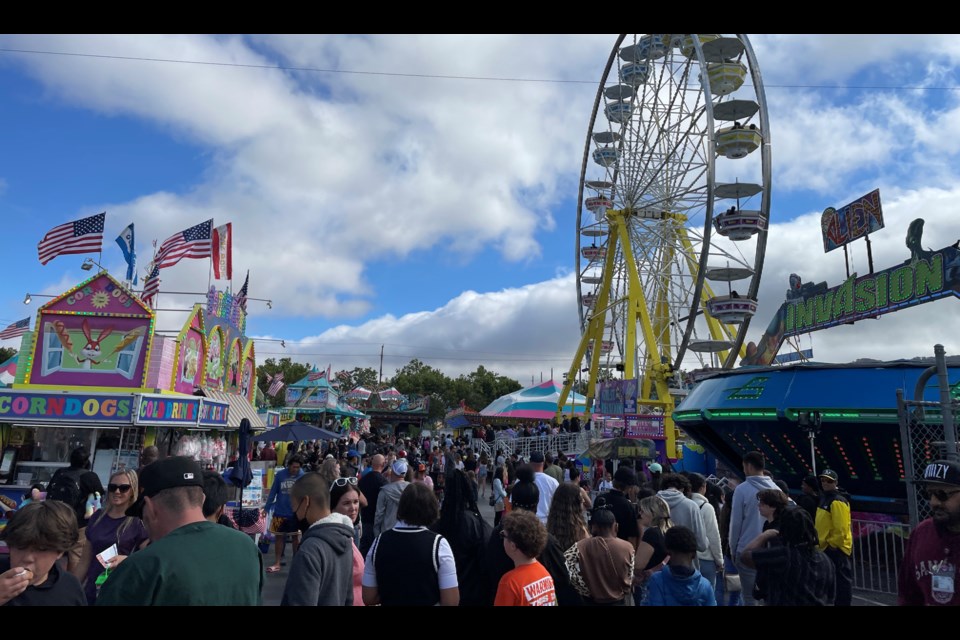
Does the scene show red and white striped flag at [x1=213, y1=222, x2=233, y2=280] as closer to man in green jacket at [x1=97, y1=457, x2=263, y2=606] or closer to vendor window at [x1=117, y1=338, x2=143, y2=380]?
vendor window at [x1=117, y1=338, x2=143, y2=380]

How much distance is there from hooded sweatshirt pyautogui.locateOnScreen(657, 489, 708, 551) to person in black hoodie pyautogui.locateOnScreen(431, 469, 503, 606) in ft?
6.68

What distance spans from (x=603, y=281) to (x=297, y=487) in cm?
2695

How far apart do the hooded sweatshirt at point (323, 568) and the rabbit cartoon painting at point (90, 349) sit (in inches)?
513

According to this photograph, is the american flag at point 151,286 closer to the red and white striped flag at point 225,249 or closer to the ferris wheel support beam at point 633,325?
the red and white striped flag at point 225,249

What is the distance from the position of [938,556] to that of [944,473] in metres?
0.55

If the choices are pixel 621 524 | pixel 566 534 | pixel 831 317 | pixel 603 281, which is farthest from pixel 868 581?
pixel 603 281

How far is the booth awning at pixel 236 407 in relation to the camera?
1794cm

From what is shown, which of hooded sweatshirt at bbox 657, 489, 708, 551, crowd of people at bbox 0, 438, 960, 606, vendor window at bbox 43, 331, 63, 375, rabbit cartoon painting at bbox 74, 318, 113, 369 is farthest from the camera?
rabbit cartoon painting at bbox 74, 318, 113, 369

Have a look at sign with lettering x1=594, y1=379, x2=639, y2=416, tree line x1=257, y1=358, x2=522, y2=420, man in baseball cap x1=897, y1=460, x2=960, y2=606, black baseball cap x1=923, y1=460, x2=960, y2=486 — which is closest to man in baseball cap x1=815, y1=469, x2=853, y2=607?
black baseball cap x1=923, y1=460, x2=960, y2=486

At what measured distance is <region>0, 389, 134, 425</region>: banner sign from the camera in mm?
12500

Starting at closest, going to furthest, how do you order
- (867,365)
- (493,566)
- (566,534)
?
1. (493,566)
2. (566,534)
3. (867,365)

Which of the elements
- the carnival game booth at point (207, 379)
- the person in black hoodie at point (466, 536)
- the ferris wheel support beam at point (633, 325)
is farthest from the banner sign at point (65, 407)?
the ferris wheel support beam at point (633, 325)
